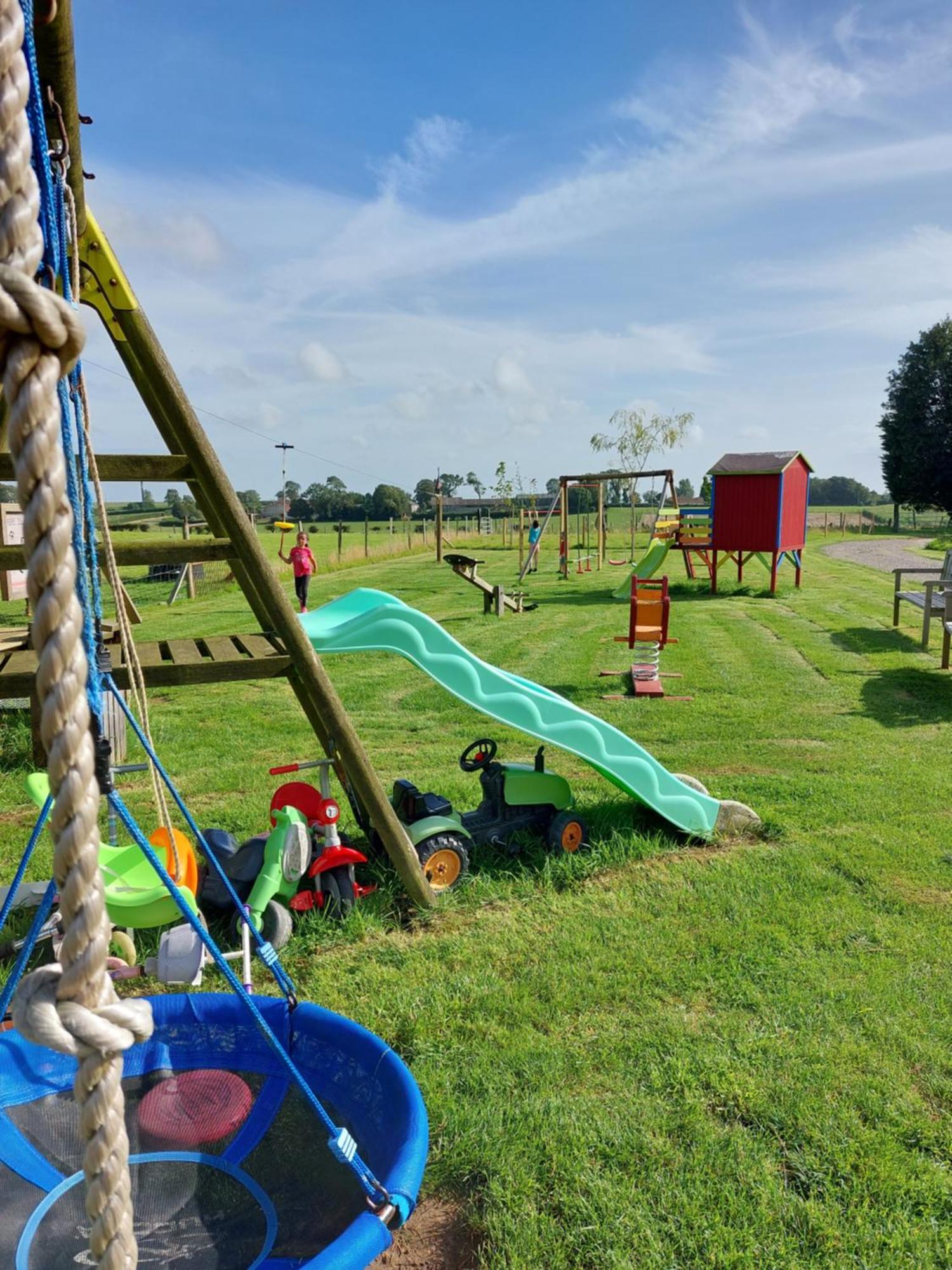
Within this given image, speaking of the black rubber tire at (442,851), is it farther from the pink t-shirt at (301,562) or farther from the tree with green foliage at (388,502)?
the tree with green foliage at (388,502)

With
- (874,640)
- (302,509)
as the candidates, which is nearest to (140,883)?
(874,640)

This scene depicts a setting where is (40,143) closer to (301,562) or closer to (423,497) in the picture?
(301,562)

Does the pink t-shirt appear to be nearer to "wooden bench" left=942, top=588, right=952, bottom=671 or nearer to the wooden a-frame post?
"wooden bench" left=942, top=588, right=952, bottom=671

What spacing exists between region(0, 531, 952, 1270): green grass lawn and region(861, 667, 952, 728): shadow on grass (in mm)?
353

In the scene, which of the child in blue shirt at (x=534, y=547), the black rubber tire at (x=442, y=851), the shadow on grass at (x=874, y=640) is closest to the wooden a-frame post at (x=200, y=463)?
the black rubber tire at (x=442, y=851)

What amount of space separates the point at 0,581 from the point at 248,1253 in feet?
32.9

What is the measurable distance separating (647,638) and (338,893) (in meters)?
6.87

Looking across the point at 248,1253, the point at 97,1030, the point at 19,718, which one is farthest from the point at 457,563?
the point at 97,1030

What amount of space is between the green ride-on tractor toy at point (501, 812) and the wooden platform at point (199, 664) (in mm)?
1257

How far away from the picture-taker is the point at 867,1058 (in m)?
3.07

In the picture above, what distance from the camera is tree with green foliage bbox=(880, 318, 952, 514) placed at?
42.7 meters

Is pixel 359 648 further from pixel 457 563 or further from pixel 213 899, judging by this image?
pixel 457 563

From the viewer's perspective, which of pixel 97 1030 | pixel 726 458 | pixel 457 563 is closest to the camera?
pixel 97 1030

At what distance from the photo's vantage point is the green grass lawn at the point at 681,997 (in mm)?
2449
